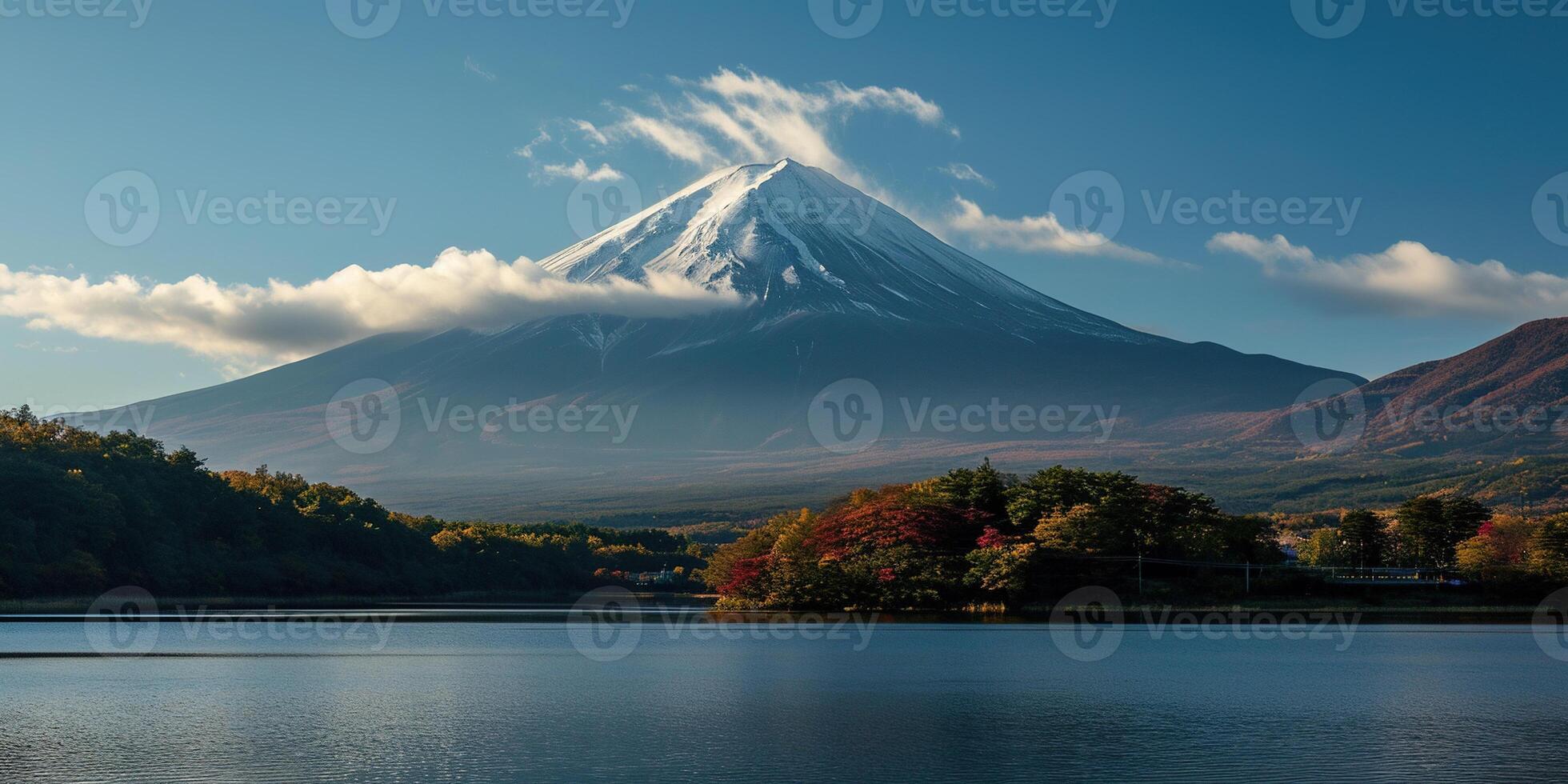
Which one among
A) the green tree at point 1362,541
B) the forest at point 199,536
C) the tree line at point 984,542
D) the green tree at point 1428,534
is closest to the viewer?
the forest at point 199,536

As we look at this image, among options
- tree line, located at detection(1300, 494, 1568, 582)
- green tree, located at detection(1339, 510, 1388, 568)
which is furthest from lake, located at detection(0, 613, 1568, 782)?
green tree, located at detection(1339, 510, 1388, 568)

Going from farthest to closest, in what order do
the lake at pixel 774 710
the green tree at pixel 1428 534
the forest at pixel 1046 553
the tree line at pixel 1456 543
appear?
the green tree at pixel 1428 534, the tree line at pixel 1456 543, the forest at pixel 1046 553, the lake at pixel 774 710

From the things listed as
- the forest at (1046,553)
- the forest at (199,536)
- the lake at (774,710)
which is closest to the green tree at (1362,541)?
the forest at (1046,553)

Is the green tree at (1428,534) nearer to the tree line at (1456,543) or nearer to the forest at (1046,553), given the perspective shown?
the tree line at (1456,543)

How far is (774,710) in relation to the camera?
29172 mm

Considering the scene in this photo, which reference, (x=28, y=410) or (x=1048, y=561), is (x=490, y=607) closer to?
(x=28, y=410)

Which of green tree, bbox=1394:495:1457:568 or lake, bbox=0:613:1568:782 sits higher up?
green tree, bbox=1394:495:1457:568

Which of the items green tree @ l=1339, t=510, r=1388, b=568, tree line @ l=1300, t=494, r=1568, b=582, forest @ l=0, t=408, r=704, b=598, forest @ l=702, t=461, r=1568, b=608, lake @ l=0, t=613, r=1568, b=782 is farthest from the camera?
green tree @ l=1339, t=510, r=1388, b=568

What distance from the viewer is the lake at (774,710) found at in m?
22.0

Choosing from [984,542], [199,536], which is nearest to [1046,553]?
[984,542]

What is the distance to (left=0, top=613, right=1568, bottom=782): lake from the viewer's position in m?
22.0

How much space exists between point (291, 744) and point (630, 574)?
87880 mm

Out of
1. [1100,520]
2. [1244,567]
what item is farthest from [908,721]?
[1244,567]

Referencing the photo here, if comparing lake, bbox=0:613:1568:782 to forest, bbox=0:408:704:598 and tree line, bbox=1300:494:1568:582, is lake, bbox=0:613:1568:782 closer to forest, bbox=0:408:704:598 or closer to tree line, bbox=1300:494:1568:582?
forest, bbox=0:408:704:598
